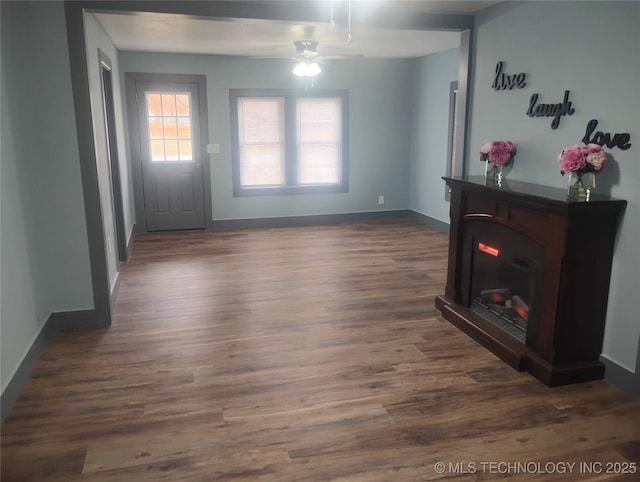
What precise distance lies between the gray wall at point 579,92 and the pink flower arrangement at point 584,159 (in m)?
0.12

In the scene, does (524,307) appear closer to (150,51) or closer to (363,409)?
(363,409)

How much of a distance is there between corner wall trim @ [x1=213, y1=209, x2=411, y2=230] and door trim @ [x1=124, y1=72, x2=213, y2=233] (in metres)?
0.35

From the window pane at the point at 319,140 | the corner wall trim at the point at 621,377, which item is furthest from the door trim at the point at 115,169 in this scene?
the corner wall trim at the point at 621,377

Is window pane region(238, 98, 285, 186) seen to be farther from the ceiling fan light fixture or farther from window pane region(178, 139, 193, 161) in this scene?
the ceiling fan light fixture

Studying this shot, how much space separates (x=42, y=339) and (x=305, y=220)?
15.5 feet

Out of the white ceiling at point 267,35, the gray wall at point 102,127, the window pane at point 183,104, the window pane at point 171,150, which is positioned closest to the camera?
the gray wall at point 102,127

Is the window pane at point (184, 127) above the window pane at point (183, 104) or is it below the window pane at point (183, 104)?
below

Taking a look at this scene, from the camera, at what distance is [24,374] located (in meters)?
3.02

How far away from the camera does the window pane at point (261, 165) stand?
24.5 feet

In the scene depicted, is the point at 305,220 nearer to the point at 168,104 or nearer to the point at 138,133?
the point at 168,104

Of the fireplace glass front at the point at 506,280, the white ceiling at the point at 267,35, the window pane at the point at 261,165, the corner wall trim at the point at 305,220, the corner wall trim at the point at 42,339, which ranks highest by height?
the white ceiling at the point at 267,35

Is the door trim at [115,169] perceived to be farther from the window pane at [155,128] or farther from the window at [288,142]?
the window at [288,142]

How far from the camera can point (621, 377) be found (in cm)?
295

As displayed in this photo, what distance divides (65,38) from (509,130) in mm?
3253
